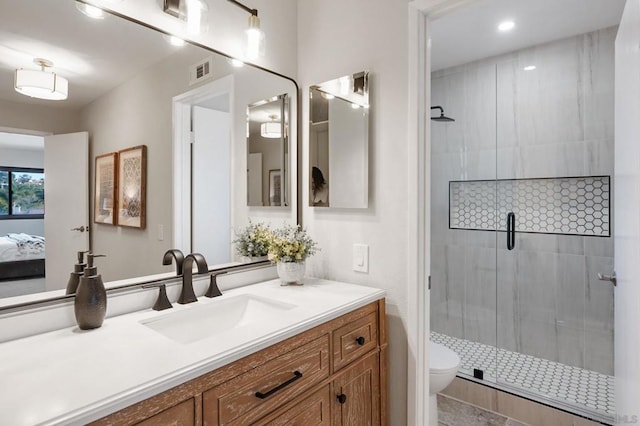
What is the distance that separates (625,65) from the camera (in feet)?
4.53

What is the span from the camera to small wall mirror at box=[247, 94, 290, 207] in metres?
1.79

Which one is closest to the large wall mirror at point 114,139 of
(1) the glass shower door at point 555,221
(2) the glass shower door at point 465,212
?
(2) the glass shower door at point 465,212

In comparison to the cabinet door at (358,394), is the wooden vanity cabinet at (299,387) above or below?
above

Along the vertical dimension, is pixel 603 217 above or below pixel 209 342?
above

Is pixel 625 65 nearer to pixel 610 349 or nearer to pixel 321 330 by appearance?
pixel 321 330

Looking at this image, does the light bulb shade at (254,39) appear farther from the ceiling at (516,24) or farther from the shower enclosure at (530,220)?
the shower enclosure at (530,220)

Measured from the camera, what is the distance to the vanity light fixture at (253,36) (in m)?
1.58

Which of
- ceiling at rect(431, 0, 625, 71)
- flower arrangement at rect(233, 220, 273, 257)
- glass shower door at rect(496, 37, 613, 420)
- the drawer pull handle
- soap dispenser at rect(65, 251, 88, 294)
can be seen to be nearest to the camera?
the drawer pull handle

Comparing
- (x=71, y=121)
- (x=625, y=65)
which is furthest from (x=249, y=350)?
A: (x=625, y=65)

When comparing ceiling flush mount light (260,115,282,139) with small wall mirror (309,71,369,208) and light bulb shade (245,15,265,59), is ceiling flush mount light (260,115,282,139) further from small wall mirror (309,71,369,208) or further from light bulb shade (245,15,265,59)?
light bulb shade (245,15,265,59)

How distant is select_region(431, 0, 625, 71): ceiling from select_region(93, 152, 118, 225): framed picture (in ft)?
5.82

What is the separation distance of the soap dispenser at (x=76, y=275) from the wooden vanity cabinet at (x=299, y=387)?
0.59 metres

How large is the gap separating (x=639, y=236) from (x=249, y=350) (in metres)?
1.26

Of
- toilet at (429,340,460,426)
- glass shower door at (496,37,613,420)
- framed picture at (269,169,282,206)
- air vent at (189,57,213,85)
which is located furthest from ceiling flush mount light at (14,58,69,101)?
glass shower door at (496,37,613,420)
